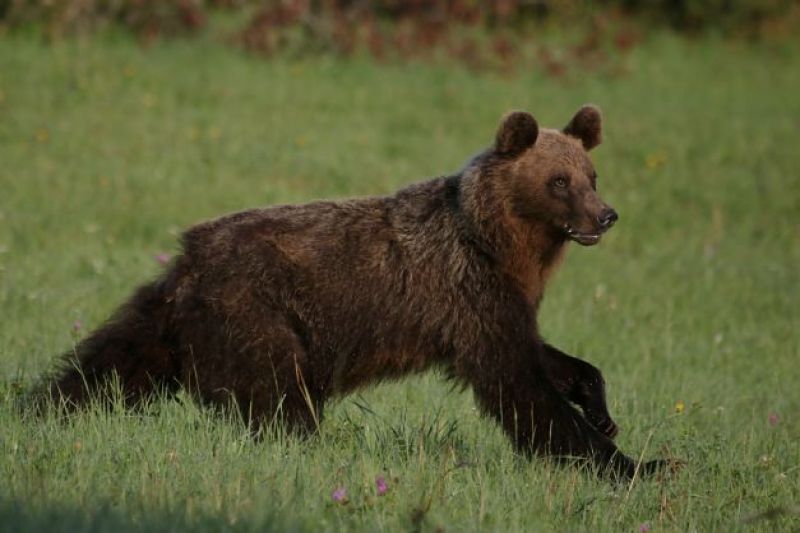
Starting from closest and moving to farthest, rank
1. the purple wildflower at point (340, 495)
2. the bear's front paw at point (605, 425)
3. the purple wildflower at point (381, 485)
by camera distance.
Result: 1. the purple wildflower at point (340, 495)
2. the purple wildflower at point (381, 485)
3. the bear's front paw at point (605, 425)

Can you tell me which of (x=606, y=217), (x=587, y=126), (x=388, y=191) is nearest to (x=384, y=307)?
(x=606, y=217)

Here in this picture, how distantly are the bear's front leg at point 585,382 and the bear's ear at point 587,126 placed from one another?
132 centimetres

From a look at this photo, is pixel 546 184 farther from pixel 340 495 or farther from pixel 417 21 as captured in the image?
pixel 417 21

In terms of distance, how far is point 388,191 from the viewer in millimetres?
14852

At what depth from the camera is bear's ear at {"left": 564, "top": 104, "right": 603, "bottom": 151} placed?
6.97 metres

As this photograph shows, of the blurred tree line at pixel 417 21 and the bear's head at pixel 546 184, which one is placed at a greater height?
the blurred tree line at pixel 417 21

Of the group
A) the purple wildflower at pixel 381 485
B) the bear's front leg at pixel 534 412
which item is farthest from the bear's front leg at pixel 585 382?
the purple wildflower at pixel 381 485

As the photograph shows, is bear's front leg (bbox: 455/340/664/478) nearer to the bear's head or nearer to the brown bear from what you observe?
the brown bear

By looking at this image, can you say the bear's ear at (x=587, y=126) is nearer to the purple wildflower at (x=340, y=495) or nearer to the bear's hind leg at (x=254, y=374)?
the bear's hind leg at (x=254, y=374)

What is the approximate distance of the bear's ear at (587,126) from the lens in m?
6.97

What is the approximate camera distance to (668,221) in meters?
15.2

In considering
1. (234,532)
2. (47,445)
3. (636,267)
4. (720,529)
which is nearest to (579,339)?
(636,267)

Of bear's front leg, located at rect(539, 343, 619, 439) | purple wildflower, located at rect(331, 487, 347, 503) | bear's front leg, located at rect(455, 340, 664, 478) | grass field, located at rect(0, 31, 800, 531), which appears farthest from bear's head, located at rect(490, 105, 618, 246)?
purple wildflower, located at rect(331, 487, 347, 503)

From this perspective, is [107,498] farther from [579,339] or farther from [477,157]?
[579,339]
